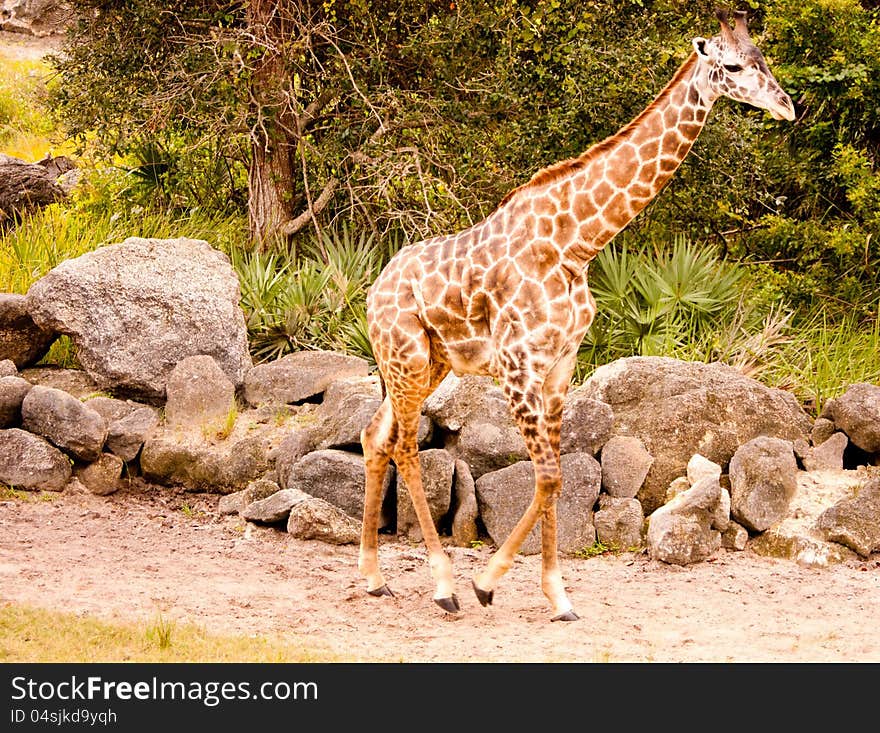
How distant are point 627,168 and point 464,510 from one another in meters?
2.89

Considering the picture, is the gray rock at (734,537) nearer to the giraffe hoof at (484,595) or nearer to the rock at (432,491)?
the rock at (432,491)

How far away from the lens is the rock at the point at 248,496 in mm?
8578

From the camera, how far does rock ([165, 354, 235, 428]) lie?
9406 millimetres

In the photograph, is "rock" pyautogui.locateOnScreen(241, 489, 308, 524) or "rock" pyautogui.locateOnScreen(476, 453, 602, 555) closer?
"rock" pyautogui.locateOnScreen(476, 453, 602, 555)

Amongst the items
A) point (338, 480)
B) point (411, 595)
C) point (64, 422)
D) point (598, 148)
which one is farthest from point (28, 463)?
point (598, 148)

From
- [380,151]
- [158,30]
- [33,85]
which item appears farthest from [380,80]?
[33,85]

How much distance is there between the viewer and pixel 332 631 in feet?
20.4

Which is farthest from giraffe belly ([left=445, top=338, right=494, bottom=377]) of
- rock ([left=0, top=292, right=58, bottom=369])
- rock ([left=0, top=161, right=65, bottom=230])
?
rock ([left=0, top=161, right=65, bottom=230])

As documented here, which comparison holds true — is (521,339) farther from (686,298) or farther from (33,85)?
(33,85)

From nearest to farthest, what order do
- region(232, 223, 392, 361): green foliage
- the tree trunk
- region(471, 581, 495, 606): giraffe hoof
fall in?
region(471, 581, 495, 606): giraffe hoof → region(232, 223, 392, 361): green foliage → the tree trunk

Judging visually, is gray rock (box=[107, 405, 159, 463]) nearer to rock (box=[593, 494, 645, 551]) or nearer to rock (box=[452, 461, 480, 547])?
rock (box=[452, 461, 480, 547])

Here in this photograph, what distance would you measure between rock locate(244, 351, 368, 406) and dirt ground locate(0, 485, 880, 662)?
1.51 metres

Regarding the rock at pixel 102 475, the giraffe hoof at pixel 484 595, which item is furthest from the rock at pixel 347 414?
the giraffe hoof at pixel 484 595

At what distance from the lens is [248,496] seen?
8594mm
